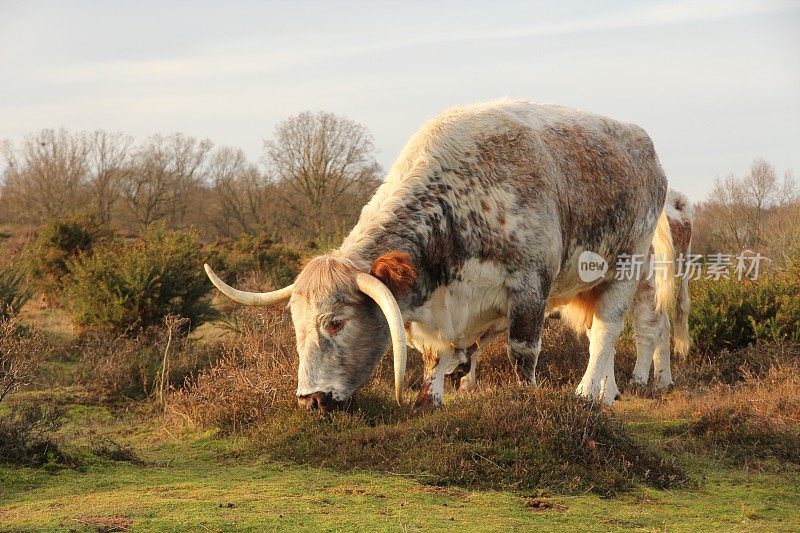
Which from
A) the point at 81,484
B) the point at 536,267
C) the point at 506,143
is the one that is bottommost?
the point at 81,484

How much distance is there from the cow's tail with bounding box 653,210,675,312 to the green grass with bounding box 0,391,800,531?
4.46 metres

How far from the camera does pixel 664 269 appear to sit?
11.8 metres

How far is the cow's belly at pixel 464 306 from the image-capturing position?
7754mm

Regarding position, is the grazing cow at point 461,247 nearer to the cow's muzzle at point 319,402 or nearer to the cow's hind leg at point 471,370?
the cow's muzzle at point 319,402

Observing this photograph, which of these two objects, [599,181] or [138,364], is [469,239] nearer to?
[599,181]

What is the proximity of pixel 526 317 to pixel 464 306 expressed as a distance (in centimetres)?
52

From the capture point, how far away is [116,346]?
12.1 m

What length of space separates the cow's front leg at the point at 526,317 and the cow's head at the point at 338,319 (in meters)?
1.08

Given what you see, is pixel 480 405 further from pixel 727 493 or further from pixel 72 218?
pixel 72 218

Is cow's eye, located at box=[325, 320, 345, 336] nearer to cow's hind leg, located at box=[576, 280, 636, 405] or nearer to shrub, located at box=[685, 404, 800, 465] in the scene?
shrub, located at box=[685, 404, 800, 465]

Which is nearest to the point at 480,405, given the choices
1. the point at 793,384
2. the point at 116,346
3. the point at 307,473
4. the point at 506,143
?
the point at 307,473

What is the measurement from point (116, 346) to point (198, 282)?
243 cm

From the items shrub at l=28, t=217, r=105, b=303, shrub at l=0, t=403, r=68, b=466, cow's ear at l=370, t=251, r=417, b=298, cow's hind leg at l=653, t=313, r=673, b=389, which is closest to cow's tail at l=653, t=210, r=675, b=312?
cow's hind leg at l=653, t=313, r=673, b=389

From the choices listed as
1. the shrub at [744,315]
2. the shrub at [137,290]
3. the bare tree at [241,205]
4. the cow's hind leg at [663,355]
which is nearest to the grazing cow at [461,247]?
the cow's hind leg at [663,355]
